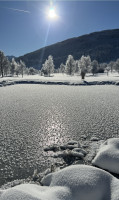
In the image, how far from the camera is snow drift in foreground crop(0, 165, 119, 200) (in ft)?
22.3

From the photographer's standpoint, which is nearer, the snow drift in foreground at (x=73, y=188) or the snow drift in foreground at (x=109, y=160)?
the snow drift in foreground at (x=73, y=188)

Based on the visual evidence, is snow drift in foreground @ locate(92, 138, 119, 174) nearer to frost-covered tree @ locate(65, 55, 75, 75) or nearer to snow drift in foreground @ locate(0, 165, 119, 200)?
snow drift in foreground @ locate(0, 165, 119, 200)

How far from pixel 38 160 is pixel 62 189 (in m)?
4.16

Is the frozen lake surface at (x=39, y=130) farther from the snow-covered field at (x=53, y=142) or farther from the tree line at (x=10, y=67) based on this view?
the tree line at (x=10, y=67)

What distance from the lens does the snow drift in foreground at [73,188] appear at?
6.78 m

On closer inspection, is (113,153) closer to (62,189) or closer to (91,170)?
(91,170)

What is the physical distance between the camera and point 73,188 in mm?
7398

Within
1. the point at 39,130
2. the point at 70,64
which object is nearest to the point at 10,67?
the point at 70,64

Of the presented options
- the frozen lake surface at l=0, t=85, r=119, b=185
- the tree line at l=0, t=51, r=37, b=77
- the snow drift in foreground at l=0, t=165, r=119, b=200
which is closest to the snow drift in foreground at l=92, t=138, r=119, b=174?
the snow drift in foreground at l=0, t=165, r=119, b=200

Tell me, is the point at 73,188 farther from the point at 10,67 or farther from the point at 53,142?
the point at 10,67

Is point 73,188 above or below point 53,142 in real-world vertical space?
above

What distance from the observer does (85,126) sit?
17547mm

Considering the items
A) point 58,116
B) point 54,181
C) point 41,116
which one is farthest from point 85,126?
point 54,181

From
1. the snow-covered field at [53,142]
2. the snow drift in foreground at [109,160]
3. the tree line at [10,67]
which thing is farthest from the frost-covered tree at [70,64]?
the snow drift in foreground at [109,160]
